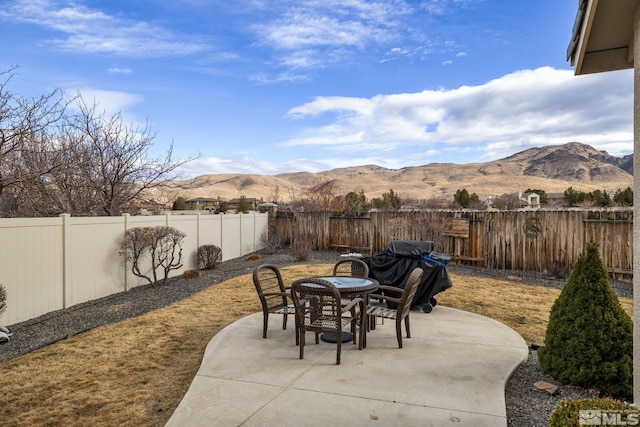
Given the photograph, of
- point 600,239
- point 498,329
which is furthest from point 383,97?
point 498,329

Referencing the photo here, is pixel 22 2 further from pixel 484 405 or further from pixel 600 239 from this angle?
pixel 600 239

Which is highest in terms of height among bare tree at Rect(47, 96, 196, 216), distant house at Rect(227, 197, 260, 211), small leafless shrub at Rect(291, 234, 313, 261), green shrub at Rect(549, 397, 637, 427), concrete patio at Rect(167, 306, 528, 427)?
bare tree at Rect(47, 96, 196, 216)

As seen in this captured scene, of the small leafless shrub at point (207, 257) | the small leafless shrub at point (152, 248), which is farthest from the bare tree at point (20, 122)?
the small leafless shrub at point (207, 257)

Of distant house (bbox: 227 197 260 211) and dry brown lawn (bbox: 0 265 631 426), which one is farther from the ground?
distant house (bbox: 227 197 260 211)

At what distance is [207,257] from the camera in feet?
40.1

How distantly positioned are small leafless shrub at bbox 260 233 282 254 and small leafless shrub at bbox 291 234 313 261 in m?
0.85

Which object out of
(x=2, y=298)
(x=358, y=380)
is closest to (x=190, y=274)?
(x=2, y=298)

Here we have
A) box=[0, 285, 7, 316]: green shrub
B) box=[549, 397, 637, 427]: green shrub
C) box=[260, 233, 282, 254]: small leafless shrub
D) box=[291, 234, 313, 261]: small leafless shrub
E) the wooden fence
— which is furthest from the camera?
box=[260, 233, 282, 254]: small leafless shrub

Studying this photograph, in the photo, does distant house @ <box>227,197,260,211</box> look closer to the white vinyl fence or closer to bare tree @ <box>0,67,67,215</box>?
the white vinyl fence

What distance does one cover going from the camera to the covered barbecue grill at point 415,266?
6.56 metres

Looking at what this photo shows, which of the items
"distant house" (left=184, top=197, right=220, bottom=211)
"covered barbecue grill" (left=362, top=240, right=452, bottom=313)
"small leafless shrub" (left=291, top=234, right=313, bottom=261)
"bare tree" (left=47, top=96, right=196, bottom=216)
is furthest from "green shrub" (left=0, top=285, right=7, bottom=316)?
"distant house" (left=184, top=197, right=220, bottom=211)

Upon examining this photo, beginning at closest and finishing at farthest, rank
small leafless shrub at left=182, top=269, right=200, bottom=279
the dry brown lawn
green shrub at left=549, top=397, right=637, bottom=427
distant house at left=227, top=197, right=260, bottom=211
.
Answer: green shrub at left=549, top=397, right=637, bottom=427, the dry brown lawn, small leafless shrub at left=182, top=269, right=200, bottom=279, distant house at left=227, top=197, right=260, bottom=211

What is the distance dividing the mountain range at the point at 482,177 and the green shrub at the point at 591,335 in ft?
195

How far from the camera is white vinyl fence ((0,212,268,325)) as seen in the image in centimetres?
642
